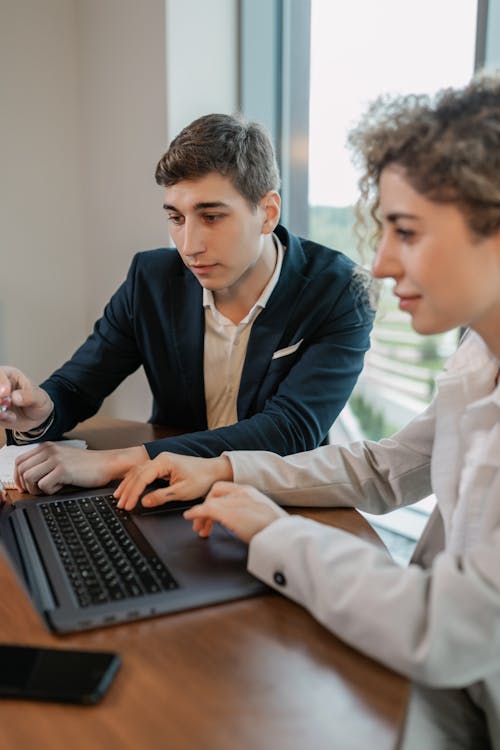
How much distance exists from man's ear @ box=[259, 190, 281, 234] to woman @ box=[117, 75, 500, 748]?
641 mm

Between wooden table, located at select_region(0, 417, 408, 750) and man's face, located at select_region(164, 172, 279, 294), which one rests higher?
man's face, located at select_region(164, 172, 279, 294)

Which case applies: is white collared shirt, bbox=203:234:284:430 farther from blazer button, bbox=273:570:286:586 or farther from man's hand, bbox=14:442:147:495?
blazer button, bbox=273:570:286:586

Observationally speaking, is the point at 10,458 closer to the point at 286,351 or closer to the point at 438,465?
the point at 286,351

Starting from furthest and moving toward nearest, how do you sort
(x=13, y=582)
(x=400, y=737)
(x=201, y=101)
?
(x=201, y=101), (x=13, y=582), (x=400, y=737)

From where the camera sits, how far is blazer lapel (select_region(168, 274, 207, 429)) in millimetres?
1860

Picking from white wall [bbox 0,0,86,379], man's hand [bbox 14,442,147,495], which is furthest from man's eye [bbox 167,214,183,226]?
white wall [bbox 0,0,86,379]

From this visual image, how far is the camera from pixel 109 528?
1.15 m

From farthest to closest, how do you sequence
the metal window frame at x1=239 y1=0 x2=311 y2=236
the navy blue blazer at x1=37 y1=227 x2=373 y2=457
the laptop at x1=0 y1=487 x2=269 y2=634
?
the metal window frame at x1=239 y1=0 x2=311 y2=236
the navy blue blazer at x1=37 y1=227 x2=373 y2=457
the laptop at x1=0 y1=487 x2=269 y2=634

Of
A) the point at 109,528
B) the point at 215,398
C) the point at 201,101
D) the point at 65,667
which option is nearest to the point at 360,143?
the point at 109,528

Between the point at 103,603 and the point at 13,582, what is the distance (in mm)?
170

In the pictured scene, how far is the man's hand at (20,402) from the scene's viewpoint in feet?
5.11

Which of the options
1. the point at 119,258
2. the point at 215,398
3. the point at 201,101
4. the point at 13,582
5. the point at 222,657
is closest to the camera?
the point at 222,657

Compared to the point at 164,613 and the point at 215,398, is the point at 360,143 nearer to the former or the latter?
the point at 164,613

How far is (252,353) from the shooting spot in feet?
5.90
